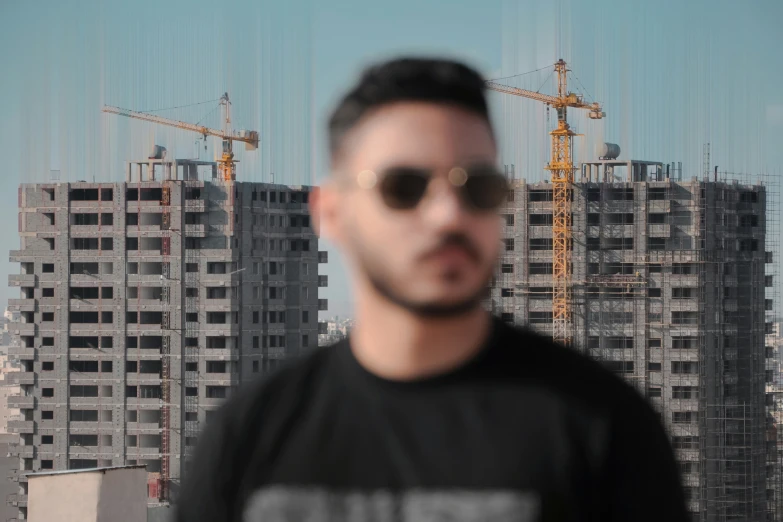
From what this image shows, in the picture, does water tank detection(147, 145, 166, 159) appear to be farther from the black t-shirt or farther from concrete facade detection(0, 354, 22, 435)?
the black t-shirt

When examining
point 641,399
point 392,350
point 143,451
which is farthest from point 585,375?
point 143,451

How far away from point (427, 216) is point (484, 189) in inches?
1.9

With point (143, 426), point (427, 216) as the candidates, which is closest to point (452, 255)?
point (427, 216)

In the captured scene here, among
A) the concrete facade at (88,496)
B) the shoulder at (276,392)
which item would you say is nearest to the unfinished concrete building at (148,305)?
the concrete facade at (88,496)

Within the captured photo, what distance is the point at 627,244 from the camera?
3372 cm

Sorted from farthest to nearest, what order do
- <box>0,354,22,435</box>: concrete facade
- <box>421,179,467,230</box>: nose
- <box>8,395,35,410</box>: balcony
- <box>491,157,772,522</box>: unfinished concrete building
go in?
<box>0,354,22,435</box>: concrete facade, <box>8,395,35,410</box>: balcony, <box>491,157,772,522</box>: unfinished concrete building, <box>421,179,467,230</box>: nose

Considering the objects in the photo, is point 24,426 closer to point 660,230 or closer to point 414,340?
point 660,230

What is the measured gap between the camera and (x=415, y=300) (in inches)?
36.7

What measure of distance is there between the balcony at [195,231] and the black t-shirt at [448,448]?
33387 mm

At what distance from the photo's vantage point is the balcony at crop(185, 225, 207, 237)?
34.0m

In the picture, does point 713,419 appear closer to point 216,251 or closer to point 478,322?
point 216,251

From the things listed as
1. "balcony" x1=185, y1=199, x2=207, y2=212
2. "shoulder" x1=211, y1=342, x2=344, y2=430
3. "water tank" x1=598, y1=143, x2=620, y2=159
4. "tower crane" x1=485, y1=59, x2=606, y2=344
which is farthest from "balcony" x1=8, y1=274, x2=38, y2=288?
"shoulder" x1=211, y1=342, x2=344, y2=430

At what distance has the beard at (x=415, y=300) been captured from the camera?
93 centimetres

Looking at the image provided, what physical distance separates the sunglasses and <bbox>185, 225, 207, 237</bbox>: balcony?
3346cm
